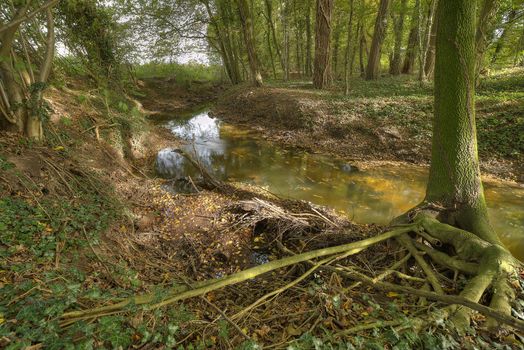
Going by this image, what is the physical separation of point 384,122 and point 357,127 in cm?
98

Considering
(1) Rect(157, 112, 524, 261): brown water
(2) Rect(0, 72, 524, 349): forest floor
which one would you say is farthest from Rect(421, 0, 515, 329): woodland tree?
(1) Rect(157, 112, 524, 261): brown water

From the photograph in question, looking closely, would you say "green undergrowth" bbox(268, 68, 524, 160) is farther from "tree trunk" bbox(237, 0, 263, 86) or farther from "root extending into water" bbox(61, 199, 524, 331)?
"root extending into water" bbox(61, 199, 524, 331)

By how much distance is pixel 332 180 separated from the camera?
7855 mm

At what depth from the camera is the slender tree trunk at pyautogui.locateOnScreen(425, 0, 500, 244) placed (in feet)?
12.3

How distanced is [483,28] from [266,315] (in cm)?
1107

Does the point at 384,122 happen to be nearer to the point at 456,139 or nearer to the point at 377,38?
the point at 456,139

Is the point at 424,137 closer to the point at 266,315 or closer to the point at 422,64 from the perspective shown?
the point at 422,64

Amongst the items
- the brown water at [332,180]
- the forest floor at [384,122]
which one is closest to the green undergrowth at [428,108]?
the forest floor at [384,122]

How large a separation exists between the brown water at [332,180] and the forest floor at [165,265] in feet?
4.47

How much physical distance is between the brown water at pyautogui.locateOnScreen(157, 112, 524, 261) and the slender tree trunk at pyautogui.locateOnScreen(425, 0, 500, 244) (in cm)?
176

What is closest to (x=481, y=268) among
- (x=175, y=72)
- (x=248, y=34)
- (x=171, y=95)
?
(x=248, y=34)

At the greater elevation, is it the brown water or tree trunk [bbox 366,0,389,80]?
tree trunk [bbox 366,0,389,80]

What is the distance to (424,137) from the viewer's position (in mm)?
9078

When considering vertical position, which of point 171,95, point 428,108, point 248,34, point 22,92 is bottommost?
point 428,108
